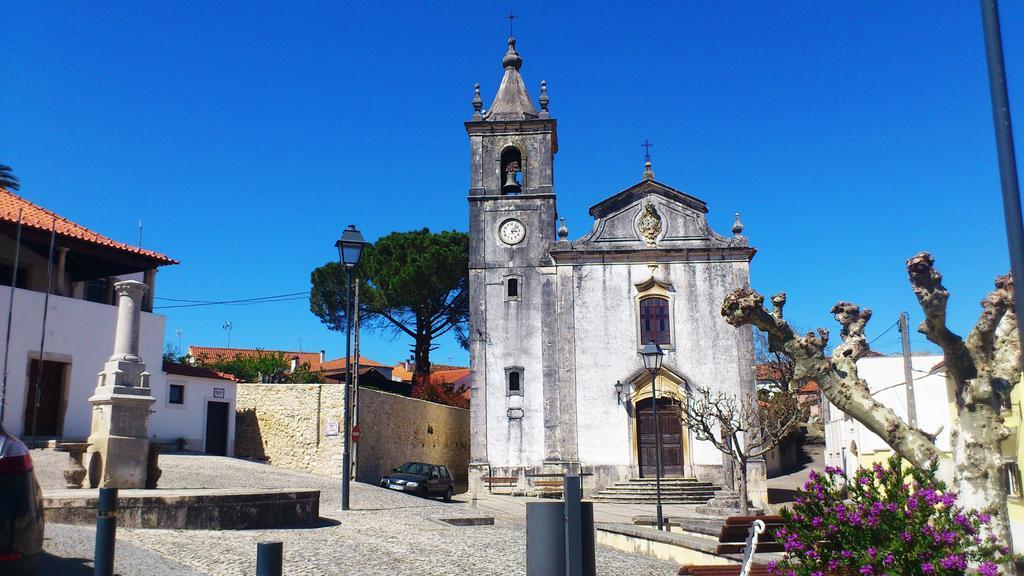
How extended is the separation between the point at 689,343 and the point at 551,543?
24.9 meters

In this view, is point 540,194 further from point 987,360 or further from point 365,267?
point 987,360

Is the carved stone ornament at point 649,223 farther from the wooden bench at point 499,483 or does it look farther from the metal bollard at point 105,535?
the metal bollard at point 105,535

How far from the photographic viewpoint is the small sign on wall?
2616cm

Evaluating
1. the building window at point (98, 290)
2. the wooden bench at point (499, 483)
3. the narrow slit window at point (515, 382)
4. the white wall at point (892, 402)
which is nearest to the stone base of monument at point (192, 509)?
the white wall at point (892, 402)

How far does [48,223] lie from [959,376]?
20938mm

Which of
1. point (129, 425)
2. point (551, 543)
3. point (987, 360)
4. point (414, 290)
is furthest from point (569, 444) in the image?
point (551, 543)

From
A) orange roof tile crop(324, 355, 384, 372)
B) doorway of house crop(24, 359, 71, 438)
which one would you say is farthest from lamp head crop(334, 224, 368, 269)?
orange roof tile crop(324, 355, 384, 372)

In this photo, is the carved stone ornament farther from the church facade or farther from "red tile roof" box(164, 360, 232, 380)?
"red tile roof" box(164, 360, 232, 380)

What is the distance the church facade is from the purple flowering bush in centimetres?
2027

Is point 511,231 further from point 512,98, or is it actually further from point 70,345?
point 70,345

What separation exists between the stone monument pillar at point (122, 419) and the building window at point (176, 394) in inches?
528

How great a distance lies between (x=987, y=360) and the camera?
29.7ft

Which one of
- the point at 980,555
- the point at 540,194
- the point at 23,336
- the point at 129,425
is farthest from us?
the point at 540,194

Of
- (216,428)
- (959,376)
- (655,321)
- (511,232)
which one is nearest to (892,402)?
(655,321)
